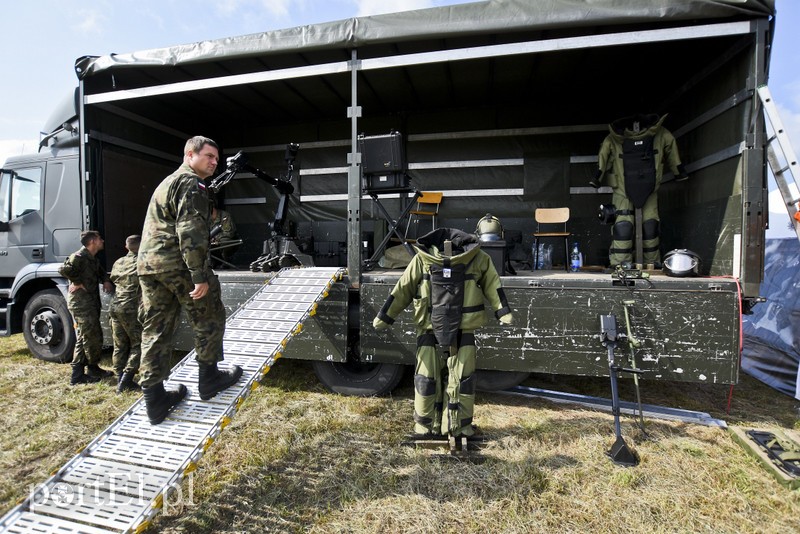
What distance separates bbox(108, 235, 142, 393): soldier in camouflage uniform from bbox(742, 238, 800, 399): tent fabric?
6496mm

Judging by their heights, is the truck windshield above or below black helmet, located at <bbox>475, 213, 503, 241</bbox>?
above

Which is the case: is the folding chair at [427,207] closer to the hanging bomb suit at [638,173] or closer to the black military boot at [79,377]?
the hanging bomb suit at [638,173]

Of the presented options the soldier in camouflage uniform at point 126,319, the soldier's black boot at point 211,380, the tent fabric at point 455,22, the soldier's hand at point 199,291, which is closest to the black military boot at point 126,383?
the soldier in camouflage uniform at point 126,319

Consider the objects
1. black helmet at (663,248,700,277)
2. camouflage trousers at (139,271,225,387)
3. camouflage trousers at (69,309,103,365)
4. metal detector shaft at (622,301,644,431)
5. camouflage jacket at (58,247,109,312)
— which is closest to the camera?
camouflage trousers at (139,271,225,387)

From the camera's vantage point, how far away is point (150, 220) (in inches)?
95.7

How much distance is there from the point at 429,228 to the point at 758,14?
4221 mm

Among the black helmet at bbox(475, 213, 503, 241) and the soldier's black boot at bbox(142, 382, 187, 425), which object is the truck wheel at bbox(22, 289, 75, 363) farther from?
the black helmet at bbox(475, 213, 503, 241)

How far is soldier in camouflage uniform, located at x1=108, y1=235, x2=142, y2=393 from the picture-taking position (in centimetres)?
378

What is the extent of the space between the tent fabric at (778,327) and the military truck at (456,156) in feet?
5.84

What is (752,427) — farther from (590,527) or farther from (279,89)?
(279,89)

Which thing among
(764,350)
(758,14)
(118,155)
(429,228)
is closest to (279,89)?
(118,155)

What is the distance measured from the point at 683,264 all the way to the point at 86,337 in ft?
19.1

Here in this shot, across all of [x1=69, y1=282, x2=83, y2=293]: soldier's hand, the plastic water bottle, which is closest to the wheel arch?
[x1=69, y1=282, x2=83, y2=293]: soldier's hand

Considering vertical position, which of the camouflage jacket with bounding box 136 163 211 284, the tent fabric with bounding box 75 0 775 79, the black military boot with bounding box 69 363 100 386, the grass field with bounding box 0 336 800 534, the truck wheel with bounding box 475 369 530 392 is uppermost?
the tent fabric with bounding box 75 0 775 79
